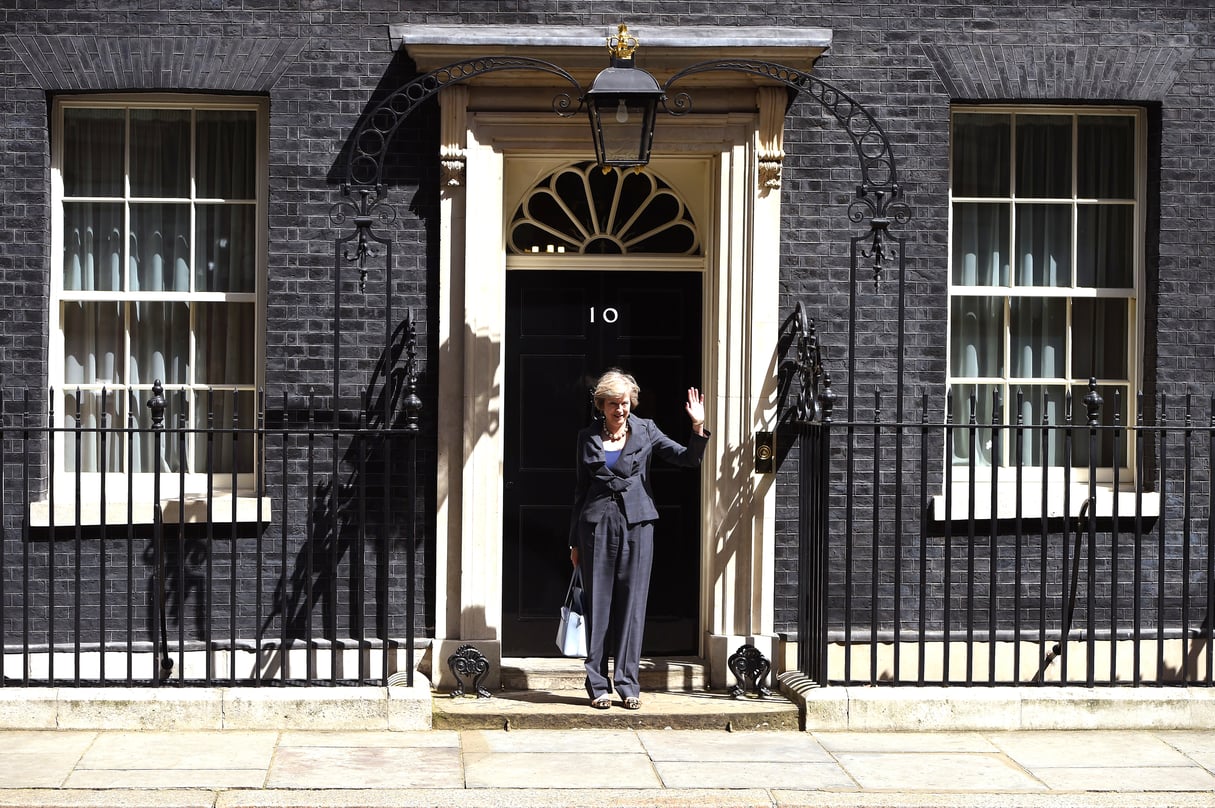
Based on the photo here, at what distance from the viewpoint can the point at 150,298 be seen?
8461mm

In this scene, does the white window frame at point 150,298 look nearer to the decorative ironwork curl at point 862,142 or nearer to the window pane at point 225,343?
the window pane at point 225,343

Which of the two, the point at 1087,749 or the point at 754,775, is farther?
the point at 1087,749

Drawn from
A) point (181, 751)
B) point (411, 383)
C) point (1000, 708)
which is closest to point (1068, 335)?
point (1000, 708)

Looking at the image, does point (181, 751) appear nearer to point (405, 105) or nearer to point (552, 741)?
point (552, 741)

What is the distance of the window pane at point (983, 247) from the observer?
8797mm

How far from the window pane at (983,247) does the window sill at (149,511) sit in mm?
4251

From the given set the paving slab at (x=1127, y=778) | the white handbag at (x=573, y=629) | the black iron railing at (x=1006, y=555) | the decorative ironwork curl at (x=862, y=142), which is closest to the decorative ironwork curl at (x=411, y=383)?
the white handbag at (x=573, y=629)

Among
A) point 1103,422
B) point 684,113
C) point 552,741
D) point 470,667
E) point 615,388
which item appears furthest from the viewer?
point 1103,422

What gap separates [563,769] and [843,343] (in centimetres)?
301

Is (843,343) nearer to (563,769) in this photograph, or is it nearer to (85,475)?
(563,769)

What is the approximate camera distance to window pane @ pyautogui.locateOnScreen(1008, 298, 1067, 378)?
881 cm

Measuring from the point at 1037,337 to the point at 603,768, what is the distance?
3836 mm

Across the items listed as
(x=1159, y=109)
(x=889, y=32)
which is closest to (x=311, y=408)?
(x=889, y=32)

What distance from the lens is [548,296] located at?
855cm
